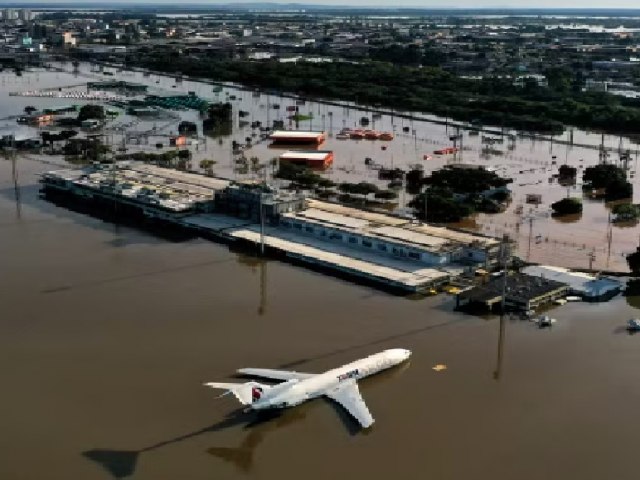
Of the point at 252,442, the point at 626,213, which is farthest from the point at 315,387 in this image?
the point at 626,213

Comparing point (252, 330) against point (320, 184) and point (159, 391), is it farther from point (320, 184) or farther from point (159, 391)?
point (320, 184)

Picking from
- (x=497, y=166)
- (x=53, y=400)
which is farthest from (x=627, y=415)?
(x=497, y=166)

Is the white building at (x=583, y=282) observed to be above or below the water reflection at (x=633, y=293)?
above

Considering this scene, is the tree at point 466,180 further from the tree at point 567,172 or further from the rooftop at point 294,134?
the rooftop at point 294,134

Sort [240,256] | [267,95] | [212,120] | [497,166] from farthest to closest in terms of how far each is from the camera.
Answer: [267,95]
[212,120]
[497,166]
[240,256]

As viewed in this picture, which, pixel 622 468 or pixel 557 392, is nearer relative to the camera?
pixel 622 468

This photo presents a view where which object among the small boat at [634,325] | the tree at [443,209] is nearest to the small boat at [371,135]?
the tree at [443,209]

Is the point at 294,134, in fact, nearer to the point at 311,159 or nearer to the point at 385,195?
the point at 311,159
